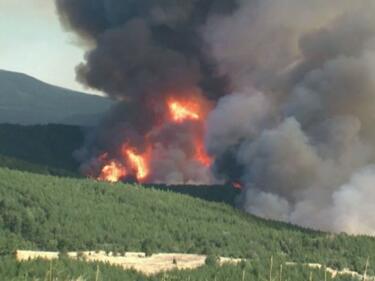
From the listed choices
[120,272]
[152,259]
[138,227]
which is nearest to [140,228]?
[138,227]

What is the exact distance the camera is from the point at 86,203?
596ft

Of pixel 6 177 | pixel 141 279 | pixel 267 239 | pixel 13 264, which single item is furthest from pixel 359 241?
pixel 13 264

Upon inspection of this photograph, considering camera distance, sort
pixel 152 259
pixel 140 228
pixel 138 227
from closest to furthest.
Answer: pixel 152 259, pixel 140 228, pixel 138 227

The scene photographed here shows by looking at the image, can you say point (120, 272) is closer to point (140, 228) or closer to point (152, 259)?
point (152, 259)

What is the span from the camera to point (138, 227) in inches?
6658

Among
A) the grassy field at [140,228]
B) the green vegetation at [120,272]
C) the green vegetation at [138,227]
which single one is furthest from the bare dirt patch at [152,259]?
the green vegetation at [120,272]

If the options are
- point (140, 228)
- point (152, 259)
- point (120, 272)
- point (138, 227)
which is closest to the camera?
point (120, 272)

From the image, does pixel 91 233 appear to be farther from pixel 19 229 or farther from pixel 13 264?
pixel 13 264

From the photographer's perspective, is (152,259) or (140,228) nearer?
(152,259)

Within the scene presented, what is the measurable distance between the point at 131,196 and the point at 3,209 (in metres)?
34.5

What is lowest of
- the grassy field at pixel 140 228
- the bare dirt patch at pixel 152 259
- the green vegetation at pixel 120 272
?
the green vegetation at pixel 120 272

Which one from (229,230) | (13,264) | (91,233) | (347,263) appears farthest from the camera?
(229,230)

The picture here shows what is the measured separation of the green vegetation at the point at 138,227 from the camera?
150m

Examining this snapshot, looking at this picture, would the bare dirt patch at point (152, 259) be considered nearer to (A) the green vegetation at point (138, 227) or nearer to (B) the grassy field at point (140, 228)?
(B) the grassy field at point (140, 228)
